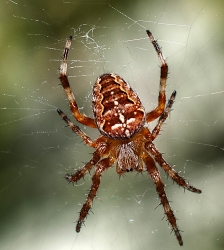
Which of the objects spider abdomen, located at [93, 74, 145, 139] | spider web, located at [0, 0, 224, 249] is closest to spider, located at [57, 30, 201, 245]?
spider abdomen, located at [93, 74, 145, 139]

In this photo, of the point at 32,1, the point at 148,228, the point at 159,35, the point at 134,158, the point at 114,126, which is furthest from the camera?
the point at 32,1

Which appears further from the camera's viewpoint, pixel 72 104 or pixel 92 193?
pixel 92 193

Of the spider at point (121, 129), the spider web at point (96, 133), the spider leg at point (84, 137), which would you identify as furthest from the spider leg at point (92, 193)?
the spider web at point (96, 133)

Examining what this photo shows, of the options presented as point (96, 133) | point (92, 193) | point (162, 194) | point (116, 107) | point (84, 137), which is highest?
point (116, 107)

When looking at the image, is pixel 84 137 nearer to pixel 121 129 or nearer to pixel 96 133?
pixel 121 129

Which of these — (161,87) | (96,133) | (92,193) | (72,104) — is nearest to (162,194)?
(92,193)

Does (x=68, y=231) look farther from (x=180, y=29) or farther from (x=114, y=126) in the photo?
(x=180, y=29)

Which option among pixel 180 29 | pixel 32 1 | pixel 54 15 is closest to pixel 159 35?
pixel 180 29
